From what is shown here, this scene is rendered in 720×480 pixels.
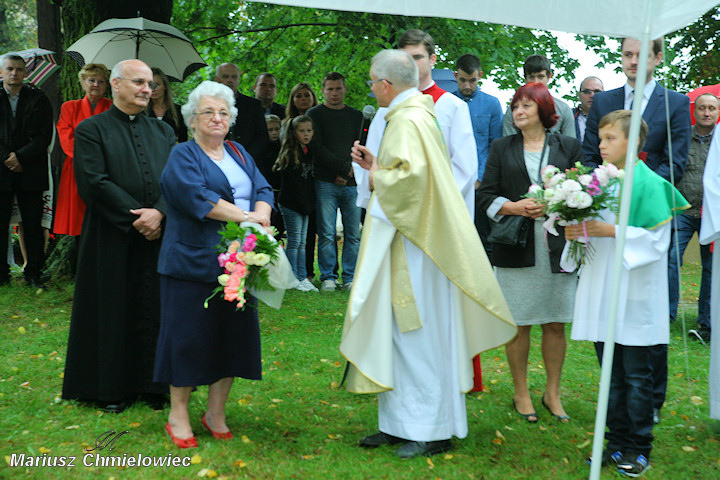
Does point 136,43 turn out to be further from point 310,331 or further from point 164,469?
point 164,469

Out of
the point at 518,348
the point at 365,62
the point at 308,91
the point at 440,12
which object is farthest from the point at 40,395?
the point at 365,62

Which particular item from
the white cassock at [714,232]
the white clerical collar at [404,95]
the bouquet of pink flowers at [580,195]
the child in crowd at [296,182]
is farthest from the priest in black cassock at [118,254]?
the child in crowd at [296,182]

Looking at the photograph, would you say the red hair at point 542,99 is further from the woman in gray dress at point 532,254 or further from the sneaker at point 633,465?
the sneaker at point 633,465

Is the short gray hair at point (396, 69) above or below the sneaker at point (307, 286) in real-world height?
above

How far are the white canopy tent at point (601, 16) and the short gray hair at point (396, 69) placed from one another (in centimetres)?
33

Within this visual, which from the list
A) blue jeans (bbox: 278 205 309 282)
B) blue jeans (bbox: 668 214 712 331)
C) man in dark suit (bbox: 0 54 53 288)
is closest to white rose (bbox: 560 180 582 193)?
blue jeans (bbox: 668 214 712 331)

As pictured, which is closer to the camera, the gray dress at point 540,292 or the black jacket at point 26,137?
the gray dress at point 540,292

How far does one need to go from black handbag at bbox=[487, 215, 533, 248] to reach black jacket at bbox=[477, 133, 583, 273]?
3.2 inches

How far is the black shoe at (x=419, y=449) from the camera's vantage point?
4.66m

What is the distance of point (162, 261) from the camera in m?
4.73

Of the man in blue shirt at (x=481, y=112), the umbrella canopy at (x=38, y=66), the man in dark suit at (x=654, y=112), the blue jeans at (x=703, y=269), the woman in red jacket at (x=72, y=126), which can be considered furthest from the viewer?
the umbrella canopy at (x=38, y=66)

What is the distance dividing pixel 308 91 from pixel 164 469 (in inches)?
270

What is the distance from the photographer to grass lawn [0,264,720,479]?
177 inches

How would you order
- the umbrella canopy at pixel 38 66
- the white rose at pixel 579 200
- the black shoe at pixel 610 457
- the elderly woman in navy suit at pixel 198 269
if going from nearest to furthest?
1. the white rose at pixel 579 200
2. the black shoe at pixel 610 457
3. the elderly woman in navy suit at pixel 198 269
4. the umbrella canopy at pixel 38 66
